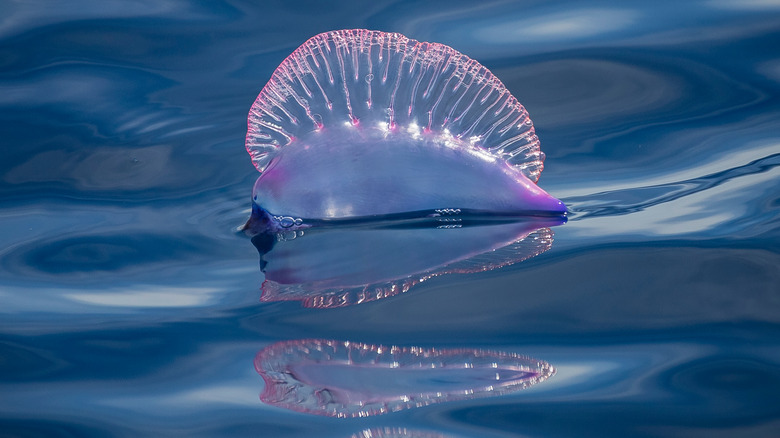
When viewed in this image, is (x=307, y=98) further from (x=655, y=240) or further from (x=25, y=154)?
(x=25, y=154)

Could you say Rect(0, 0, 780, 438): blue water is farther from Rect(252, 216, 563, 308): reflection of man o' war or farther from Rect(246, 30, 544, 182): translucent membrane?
Rect(246, 30, 544, 182): translucent membrane

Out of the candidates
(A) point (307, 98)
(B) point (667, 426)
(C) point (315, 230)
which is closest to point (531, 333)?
(B) point (667, 426)

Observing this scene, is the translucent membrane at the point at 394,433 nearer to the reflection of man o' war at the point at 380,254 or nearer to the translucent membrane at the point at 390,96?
the reflection of man o' war at the point at 380,254

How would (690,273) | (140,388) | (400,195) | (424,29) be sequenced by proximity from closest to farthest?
1. (140,388)
2. (690,273)
3. (400,195)
4. (424,29)

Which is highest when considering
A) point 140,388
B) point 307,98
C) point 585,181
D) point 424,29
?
point 424,29

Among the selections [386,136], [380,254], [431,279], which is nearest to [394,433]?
[431,279]

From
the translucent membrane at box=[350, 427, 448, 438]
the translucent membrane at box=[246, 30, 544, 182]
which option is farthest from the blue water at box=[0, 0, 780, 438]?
the translucent membrane at box=[246, 30, 544, 182]

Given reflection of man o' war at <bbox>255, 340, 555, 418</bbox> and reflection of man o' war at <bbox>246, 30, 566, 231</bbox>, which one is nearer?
reflection of man o' war at <bbox>255, 340, 555, 418</bbox>
